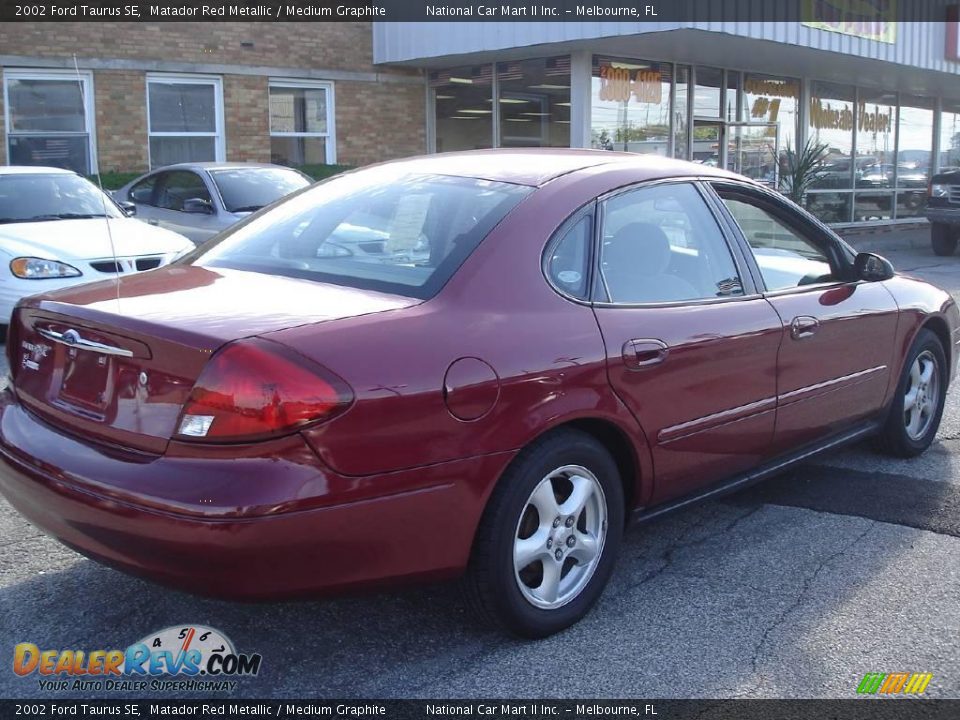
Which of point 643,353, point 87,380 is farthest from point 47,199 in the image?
point 643,353

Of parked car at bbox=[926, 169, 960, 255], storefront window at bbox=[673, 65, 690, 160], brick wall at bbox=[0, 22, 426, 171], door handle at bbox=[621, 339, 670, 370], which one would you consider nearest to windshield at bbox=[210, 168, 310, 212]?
brick wall at bbox=[0, 22, 426, 171]

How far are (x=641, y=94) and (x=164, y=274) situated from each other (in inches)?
534

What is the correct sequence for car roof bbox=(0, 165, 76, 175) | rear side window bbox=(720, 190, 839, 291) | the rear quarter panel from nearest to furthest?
the rear quarter panel < rear side window bbox=(720, 190, 839, 291) < car roof bbox=(0, 165, 76, 175)

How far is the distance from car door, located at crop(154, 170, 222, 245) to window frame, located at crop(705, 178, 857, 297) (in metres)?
7.52

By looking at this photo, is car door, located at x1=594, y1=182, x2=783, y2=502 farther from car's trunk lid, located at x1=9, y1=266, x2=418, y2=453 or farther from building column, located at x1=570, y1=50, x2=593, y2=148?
building column, located at x1=570, y1=50, x2=593, y2=148

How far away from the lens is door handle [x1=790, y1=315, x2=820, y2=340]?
171 inches

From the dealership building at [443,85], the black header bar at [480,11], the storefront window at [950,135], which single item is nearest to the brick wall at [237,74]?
the dealership building at [443,85]

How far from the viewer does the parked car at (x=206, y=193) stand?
11266 mm

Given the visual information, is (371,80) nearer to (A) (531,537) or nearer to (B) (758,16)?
(B) (758,16)

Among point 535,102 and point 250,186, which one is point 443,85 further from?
point 250,186

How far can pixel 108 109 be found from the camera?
15.0m

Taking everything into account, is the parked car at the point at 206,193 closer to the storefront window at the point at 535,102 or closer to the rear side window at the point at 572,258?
the storefront window at the point at 535,102

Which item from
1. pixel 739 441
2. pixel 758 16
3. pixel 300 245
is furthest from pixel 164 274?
pixel 758 16

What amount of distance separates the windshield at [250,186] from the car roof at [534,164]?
24.0 feet
